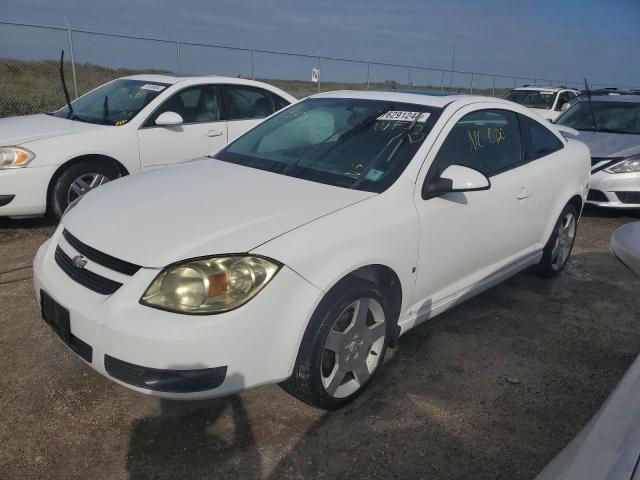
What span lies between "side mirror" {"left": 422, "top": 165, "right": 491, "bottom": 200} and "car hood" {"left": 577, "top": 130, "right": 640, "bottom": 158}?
184 inches

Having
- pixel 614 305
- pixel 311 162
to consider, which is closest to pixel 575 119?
pixel 614 305

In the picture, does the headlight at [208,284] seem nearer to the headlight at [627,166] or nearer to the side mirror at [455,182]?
the side mirror at [455,182]

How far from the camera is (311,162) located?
3223 mm

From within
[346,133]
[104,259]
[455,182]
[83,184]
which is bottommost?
[83,184]

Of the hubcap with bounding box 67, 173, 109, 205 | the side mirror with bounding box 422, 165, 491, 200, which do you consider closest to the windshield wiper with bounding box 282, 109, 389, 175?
the side mirror with bounding box 422, 165, 491, 200

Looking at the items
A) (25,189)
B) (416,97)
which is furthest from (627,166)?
(25,189)

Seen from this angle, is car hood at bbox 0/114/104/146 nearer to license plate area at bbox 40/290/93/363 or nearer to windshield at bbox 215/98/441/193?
windshield at bbox 215/98/441/193

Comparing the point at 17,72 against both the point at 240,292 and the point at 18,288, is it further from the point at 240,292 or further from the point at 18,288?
the point at 240,292

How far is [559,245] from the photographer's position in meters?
4.61

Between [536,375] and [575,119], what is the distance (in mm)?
6174

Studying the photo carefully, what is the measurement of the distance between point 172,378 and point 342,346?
2.71 ft

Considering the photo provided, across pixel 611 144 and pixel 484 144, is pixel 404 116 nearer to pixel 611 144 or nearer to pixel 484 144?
pixel 484 144

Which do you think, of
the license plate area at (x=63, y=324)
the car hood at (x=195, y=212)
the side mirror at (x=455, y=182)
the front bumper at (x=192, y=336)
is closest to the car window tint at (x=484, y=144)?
the side mirror at (x=455, y=182)

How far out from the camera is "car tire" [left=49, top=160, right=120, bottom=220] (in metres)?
5.14
